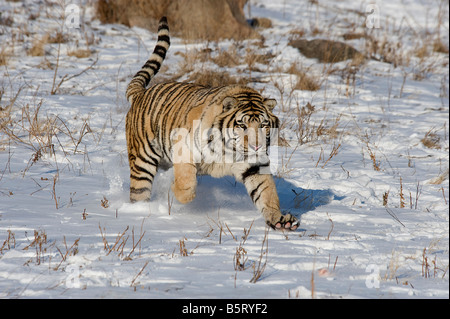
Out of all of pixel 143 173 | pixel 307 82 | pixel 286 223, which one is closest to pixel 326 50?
pixel 307 82

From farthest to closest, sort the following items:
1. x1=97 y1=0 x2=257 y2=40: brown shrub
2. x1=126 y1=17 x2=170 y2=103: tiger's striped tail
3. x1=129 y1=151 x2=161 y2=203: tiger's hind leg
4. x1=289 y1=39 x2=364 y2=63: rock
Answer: x1=97 y1=0 x2=257 y2=40: brown shrub → x1=289 y1=39 x2=364 y2=63: rock → x1=126 y1=17 x2=170 y2=103: tiger's striped tail → x1=129 y1=151 x2=161 y2=203: tiger's hind leg

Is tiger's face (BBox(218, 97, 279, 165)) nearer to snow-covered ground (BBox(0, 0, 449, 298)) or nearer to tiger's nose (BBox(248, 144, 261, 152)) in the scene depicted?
tiger's nose (BBox(248, 144, 261, 152))

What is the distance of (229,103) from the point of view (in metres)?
3.92

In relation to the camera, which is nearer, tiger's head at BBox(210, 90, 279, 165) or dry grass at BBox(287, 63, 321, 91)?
tiger's head at BBox(210, 90, 279, 165)

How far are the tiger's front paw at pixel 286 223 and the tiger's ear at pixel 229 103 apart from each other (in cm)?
87

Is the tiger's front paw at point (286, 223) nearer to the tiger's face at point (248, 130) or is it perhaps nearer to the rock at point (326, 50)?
the tiger's face at point (248, 130)

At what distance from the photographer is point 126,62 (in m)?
8.63

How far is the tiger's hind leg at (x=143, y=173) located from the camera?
14.5 feet

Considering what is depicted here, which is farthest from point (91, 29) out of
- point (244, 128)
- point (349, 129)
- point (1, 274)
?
point (1, 274)

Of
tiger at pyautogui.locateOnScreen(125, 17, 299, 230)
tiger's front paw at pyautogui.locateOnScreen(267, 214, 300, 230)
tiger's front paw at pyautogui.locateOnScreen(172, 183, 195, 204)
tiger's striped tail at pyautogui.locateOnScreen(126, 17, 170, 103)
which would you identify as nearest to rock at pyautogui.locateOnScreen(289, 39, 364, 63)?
tiger's striped tail at pyautogui.locateOnScreen(126, 17, 170, 103)

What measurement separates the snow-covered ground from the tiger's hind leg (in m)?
0.14

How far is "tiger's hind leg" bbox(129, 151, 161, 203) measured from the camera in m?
4.43
